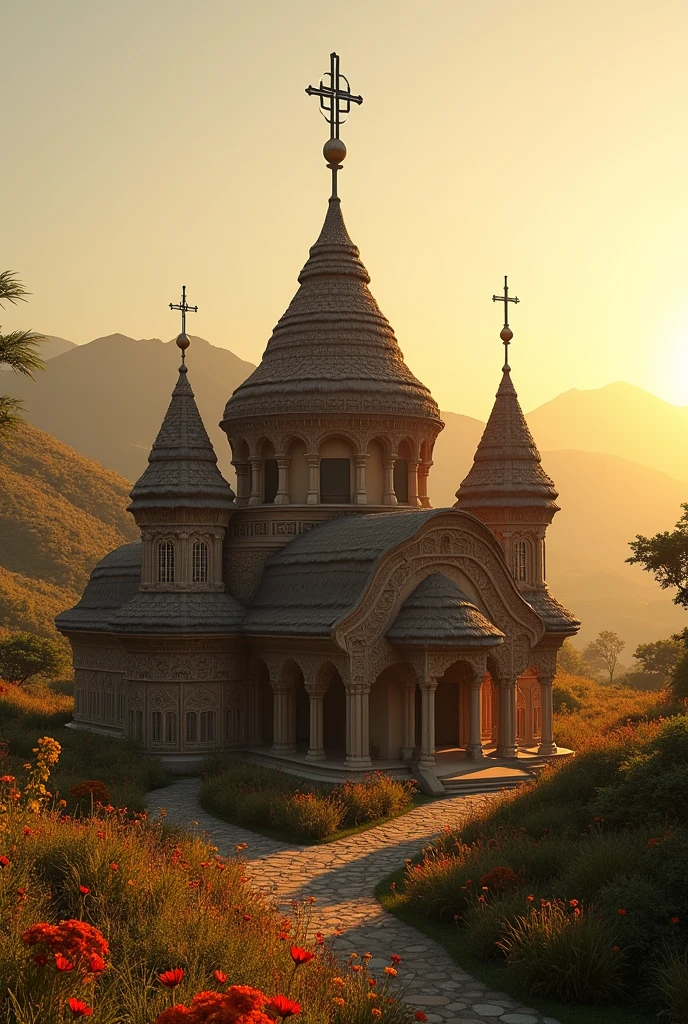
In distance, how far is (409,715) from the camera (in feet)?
85.5

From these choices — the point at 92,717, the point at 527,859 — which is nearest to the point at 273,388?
the point at 92,717

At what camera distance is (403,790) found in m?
22.3

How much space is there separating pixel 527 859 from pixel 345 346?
62.5 ft

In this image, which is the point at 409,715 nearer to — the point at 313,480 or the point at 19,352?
the point at 313,480

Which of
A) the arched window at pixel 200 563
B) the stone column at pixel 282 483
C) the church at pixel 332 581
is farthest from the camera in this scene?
the stone column at pixel 282 483

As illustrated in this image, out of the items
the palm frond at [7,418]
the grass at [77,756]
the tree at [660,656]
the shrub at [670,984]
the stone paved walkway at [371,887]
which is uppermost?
the palm frond at [7,418]

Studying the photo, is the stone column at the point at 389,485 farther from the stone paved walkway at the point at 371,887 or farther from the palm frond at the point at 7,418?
the palm frond at the point at 7,418

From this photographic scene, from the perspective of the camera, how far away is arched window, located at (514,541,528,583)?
30.9 metres

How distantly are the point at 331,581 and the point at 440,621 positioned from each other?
304 cm

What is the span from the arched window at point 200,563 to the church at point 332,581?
0.05 m

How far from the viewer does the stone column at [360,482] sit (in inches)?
1192

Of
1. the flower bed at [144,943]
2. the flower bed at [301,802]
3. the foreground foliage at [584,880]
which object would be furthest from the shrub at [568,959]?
the flower bed at [301,802]

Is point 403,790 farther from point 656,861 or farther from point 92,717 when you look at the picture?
point 92,717

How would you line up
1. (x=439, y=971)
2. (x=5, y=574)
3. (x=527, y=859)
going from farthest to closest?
1. (x=5, y=574)
2. (x=527, y=859)
3. (x=439, y=971)
